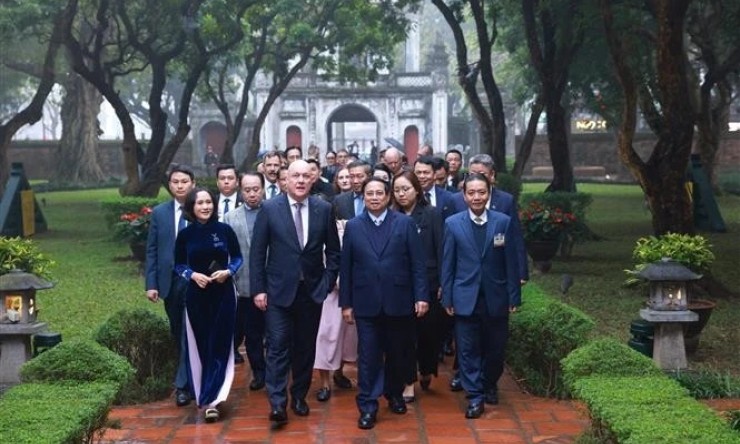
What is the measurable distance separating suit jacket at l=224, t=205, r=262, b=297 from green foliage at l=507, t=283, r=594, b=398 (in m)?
2.03

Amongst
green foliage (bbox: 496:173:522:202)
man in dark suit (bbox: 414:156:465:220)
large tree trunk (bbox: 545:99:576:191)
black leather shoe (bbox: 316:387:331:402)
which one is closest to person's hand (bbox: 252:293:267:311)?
black leather shoe (bbox: 316:387:331:402)

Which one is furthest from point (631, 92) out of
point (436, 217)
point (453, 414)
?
point (453, 414)

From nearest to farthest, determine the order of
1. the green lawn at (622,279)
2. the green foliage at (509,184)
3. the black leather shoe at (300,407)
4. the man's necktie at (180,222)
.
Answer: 1. the black leather shoe at (300,407)
2. the man's necktie at (180,222)
3. the green lawn at (622,279)
4. the green foliage at (509,184)

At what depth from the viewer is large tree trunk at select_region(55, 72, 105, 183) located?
37.5 meters

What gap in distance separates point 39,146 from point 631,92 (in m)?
39.4

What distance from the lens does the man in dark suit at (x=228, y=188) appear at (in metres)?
8.69

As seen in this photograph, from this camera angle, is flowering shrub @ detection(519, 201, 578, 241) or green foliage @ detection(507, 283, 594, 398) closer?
green foliage @ detection(507, 283, 594, 398)

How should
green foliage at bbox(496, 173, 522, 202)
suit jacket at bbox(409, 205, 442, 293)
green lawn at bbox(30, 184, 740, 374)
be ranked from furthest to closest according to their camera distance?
green foliage at bbox(496, 173, 522, 202)
green lawn at bbox(30, 184, 740, 374)
suit jacket at bbox(409, 205, 442, 293)

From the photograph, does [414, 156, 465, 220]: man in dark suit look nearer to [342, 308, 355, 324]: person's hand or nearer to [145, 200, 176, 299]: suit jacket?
[342, 308, 355, 324]: person's hand

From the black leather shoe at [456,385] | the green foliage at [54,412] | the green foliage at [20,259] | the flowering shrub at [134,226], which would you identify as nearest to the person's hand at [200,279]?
the green foliage at [54,412]

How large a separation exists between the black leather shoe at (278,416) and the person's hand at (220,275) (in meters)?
0.90

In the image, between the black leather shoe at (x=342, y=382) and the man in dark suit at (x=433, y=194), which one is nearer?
the black leather shoe at (x=342, y=382)

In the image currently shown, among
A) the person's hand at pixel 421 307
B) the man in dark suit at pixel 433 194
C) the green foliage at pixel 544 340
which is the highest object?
the man in dark suit at pixel 433 194

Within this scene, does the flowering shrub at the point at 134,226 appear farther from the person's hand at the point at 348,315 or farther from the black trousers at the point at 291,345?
the person's hand at the point at 348,315
